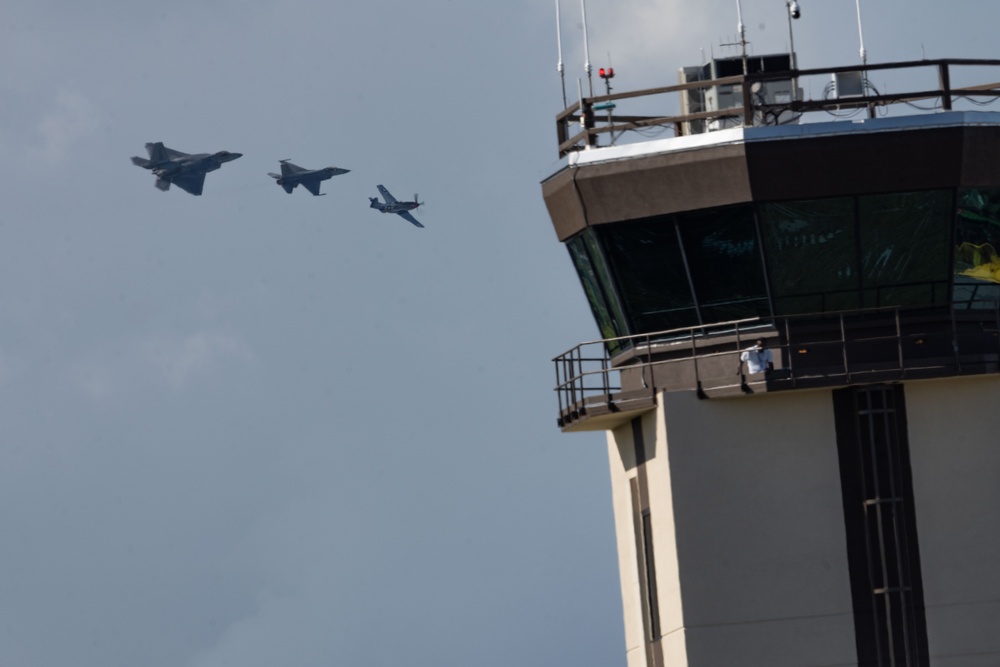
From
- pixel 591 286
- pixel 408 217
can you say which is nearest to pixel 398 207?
pixel 408 217

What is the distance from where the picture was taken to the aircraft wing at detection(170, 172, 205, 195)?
293 feet

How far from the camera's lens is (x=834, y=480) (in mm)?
28453

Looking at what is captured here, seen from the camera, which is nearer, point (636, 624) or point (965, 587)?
point (965, 587)

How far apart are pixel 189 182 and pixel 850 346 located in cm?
6475

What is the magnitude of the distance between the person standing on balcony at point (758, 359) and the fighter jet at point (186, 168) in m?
61.8


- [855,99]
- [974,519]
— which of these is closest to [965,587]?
[974,519]

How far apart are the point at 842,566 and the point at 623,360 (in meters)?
5.25

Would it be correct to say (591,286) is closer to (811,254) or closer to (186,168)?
(811,254)

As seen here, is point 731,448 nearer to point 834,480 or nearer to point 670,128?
point 834,480

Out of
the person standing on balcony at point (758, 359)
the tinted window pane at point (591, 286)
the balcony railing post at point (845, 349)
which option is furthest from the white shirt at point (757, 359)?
the tinted window pane at point (591, 286)

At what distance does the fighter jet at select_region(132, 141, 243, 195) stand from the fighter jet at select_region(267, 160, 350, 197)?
5568mm

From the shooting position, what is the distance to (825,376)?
28.3m

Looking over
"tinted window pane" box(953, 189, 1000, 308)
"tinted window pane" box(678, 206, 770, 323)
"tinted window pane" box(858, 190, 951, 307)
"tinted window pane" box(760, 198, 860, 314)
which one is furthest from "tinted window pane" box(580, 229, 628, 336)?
"tinted window pane" box(953, 189, 1000, 308)

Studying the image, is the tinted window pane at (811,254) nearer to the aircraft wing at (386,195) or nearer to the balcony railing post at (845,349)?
the balcony railing post at (845,349)
